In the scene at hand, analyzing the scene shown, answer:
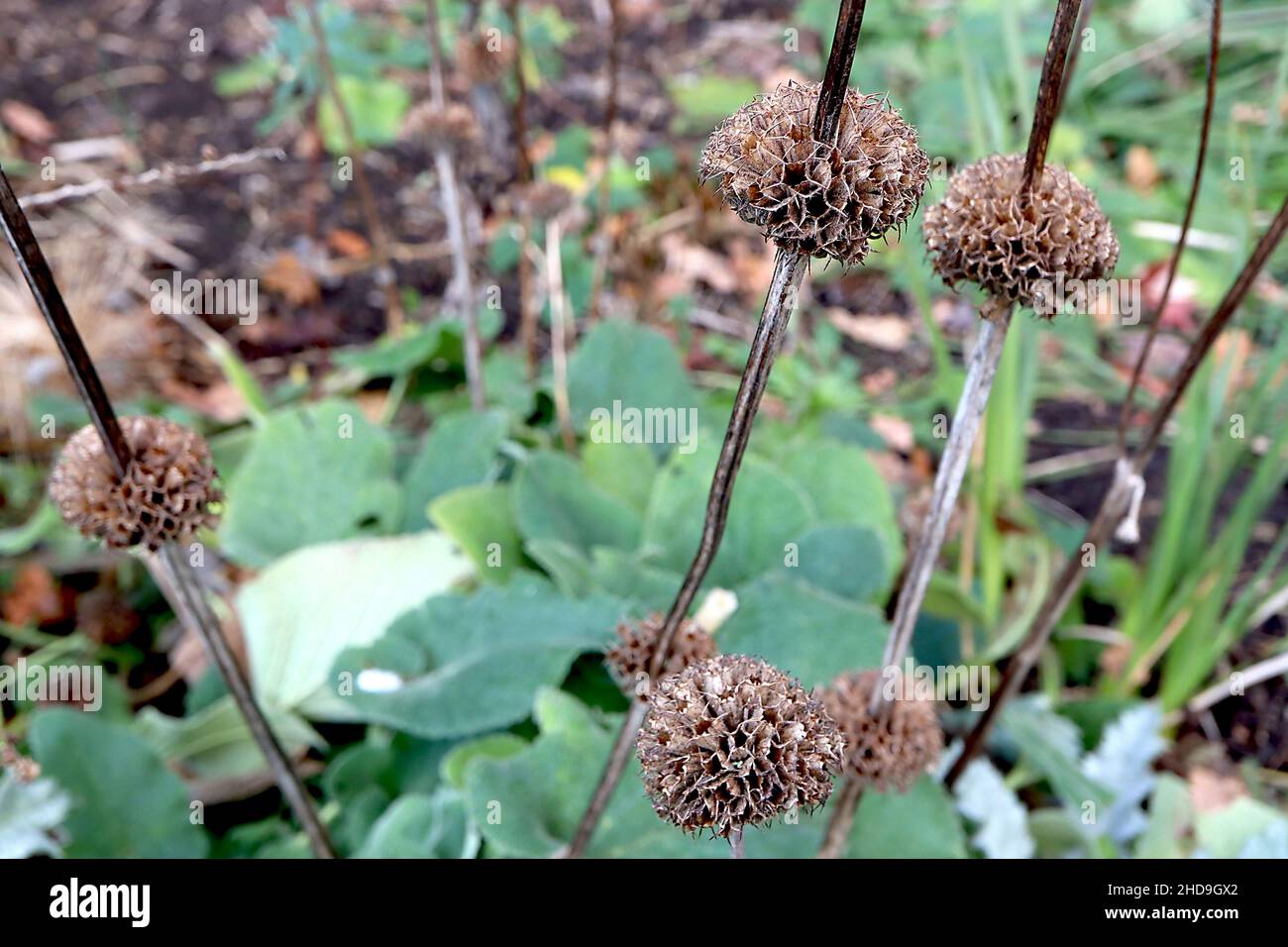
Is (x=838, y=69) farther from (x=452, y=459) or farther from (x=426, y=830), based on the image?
(x=452, y=459)

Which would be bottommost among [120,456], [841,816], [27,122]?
[841,816]

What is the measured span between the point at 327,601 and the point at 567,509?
1.22ft

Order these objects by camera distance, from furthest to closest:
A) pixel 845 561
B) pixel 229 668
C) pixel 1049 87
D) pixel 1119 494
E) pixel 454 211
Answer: pixel 454 211 → pixel 845 561 → pixel 1119 494 → pixel 229 668 → pixel 1049 87

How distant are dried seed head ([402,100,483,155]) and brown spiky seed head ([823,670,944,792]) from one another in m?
1.02

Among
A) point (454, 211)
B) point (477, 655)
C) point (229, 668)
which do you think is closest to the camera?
point (229, 668)

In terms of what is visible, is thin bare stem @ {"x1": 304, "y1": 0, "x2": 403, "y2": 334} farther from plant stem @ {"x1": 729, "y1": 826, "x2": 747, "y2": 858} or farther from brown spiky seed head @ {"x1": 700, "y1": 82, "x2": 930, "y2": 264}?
plant stem @ {"x1": 729, "y1": 826, "x2": 747, "y2": 858}

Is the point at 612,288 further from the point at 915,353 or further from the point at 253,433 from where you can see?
the point at 253,433

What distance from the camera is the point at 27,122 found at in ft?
10.1

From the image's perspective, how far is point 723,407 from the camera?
1.97m

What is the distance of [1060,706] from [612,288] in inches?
61.1

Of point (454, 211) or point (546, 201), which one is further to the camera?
point (546, 201)

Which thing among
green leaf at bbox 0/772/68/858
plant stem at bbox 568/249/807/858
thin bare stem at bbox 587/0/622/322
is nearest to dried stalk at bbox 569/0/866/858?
plant stem at bbox 568/249/807/858

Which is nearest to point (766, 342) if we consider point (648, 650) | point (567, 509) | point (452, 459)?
point (648, 650)
